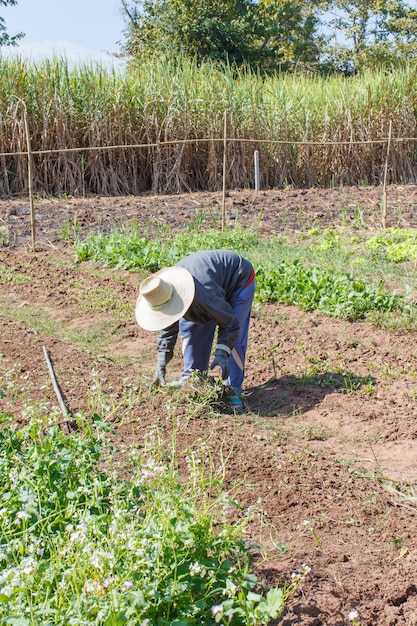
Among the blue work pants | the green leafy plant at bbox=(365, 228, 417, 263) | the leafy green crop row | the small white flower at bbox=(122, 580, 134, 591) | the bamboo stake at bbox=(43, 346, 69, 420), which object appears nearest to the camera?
the small white flower at bbox=(122, 580, 134, 591)

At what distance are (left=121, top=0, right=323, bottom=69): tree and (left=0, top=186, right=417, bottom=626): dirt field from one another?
59.7 ft

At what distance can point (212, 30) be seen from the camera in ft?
87.2

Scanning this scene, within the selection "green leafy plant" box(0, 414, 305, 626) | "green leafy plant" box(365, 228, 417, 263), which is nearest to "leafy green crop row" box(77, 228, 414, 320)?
"green leafy plant" box(365, 228, 417, 263)

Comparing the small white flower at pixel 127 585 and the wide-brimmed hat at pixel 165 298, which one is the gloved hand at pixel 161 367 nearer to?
the wide-brimmed hat at pixel 165 298

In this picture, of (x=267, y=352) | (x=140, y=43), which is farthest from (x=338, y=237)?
(x=140, y=43)

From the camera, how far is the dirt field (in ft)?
10.5

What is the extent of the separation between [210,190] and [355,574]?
13.0 meters

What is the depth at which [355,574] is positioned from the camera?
3164 millimetres

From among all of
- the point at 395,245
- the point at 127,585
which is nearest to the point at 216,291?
the point at 127,585

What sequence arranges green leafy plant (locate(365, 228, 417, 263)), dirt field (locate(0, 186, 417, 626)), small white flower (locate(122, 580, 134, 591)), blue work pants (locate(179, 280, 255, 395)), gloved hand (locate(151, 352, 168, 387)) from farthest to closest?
1. green leafy plant (locate(365, 228, 417, 263))
2. blue work pants (locate(179, 280, 255, 395))
3. gloved hand (locate(151, 352, 168, 387))
4. dirt field (locate(0, 186, 417, 626))
5. small white flower (locate(122, 580, 134, 591))

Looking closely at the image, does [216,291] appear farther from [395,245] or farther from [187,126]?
[187,126]

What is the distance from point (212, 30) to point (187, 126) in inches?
509

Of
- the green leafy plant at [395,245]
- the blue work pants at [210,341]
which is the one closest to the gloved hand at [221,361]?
the blue work pants at [210,341]

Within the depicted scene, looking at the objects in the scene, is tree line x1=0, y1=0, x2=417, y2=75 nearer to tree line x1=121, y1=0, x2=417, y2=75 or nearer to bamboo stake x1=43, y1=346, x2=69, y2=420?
tree line x1=121, y1=0, x2=417, y2=75
